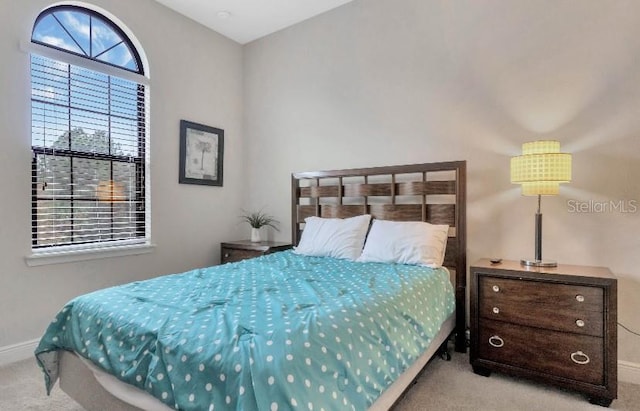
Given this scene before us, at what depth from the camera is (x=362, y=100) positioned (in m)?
3.19

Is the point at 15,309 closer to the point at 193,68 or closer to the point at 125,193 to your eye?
the point at 125,193

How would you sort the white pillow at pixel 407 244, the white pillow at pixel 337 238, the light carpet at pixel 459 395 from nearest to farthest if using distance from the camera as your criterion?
1. the light carpet at pixel 459 395
2. the white pillow at pixel 407 244
3. the white pillow at pixel 337 238

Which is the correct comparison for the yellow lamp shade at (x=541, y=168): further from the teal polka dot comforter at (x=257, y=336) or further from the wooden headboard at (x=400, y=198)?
the teal polka dot comforter at (x=257, y=336)

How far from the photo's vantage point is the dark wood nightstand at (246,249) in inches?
130

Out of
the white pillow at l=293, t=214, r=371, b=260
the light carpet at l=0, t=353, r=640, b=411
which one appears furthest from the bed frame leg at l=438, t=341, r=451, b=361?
the white pillow at l=293, t=214, r=371, b=260

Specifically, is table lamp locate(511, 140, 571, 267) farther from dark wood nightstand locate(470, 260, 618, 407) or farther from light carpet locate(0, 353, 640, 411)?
light carpet locate(0, 353, 640, 411)

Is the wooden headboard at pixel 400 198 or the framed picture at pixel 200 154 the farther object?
the framed picture at pixel 200 154

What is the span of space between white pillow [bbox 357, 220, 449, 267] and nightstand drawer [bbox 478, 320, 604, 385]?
0.54 m

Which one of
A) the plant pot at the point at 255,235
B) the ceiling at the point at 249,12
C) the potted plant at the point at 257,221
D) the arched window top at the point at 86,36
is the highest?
the ceiling at the point at 249,12

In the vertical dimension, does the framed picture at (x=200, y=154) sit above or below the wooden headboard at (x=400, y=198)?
above

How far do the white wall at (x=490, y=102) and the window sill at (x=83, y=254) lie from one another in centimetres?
142

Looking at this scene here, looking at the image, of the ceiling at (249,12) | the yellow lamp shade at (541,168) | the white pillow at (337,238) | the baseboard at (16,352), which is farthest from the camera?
the ceiling at (249,12)

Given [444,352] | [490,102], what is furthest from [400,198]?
[444,352]

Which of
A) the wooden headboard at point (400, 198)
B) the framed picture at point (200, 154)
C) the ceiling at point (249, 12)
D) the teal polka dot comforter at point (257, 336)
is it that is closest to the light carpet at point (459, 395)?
the teal polka dot comforter at point (257, 336)
